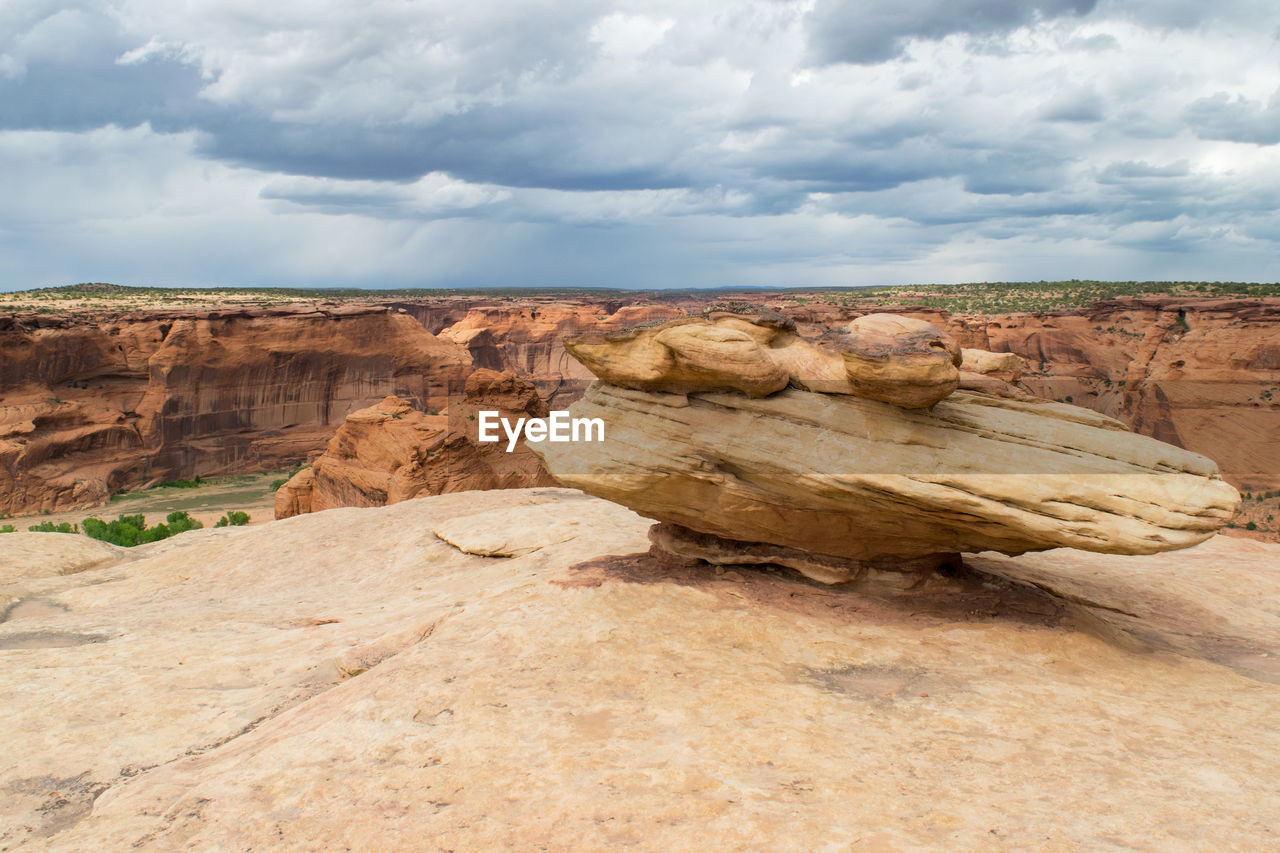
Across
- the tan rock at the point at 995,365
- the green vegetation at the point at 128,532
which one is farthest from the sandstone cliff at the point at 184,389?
the tan rock at the point at 995,365

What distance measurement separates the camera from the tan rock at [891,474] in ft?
28.1

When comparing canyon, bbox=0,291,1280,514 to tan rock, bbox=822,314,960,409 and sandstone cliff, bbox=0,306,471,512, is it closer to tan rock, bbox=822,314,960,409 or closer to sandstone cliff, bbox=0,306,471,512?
sandstone cliff, bbox=0,306,471,512

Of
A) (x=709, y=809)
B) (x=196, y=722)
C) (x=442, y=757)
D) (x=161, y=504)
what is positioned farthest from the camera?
(x=161, y=504)

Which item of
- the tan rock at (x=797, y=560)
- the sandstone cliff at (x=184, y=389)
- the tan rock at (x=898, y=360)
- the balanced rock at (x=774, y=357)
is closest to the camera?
the tan rock at (x=898, y=360)

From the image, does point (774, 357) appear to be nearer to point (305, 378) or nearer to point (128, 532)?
point (128, 532)

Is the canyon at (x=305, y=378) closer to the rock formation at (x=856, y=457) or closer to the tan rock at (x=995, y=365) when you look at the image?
the tan rock at (x=995, y=365)

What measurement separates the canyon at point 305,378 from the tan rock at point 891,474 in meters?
20.5

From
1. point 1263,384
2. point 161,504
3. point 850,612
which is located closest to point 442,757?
point 850,612

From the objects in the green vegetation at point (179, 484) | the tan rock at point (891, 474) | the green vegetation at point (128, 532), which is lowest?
the green vegetation at point (179, 484)

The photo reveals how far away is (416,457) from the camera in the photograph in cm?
2423

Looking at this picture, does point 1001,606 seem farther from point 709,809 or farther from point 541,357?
point 541,357

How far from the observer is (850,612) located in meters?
10.5

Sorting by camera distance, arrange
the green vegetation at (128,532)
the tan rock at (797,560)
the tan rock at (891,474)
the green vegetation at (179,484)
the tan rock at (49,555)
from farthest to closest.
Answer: the green vegetation at (179,484) → the green vegetation at (128,532) → the tan rock at (49,555) → the tan rock at (797,560) → the tan rock at (891,474)

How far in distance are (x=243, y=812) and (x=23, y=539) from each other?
54.2ft
